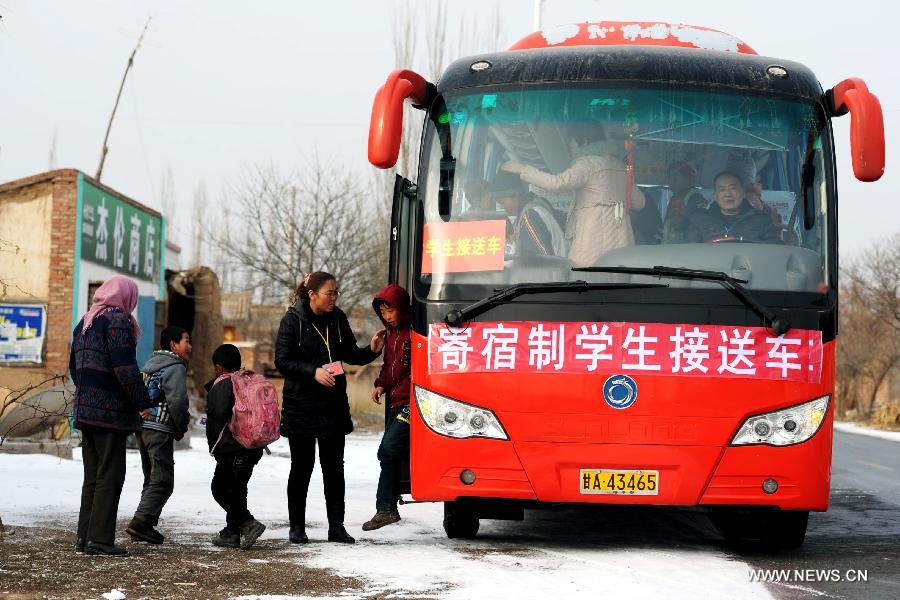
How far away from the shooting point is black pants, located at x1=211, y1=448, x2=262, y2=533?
898 cm

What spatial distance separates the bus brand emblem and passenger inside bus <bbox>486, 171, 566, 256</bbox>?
0.86 meters

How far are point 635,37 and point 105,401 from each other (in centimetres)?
465

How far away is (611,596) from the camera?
277 inches

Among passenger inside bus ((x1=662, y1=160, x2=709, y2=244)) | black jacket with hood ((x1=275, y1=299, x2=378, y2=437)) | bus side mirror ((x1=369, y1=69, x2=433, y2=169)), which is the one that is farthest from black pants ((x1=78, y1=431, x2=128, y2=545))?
passenger inside bus ((x1=662, y1=160, x2=709, y2=244))

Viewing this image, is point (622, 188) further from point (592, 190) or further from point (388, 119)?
point (388, 119)

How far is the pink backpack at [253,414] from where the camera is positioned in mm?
8930

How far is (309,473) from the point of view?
933 cm

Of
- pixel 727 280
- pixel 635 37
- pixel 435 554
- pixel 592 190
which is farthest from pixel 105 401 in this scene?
pixel 635 37

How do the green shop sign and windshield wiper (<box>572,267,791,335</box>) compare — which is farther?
the green shop sign

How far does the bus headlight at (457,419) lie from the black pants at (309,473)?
100 centimetres

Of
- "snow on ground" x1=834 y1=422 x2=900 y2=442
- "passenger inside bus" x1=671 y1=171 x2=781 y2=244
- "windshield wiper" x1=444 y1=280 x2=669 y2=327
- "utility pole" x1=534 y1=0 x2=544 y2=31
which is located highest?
"utility pole" x1=534 y1=0 x2=544 y2=31

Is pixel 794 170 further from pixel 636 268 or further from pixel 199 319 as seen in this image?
pixel 199 319

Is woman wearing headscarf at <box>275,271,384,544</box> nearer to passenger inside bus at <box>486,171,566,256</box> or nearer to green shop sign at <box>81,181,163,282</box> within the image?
passenger inside bus at <box>486,171,566,256</box>

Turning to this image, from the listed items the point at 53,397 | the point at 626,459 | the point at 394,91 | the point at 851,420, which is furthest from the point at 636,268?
the point at 851,420
